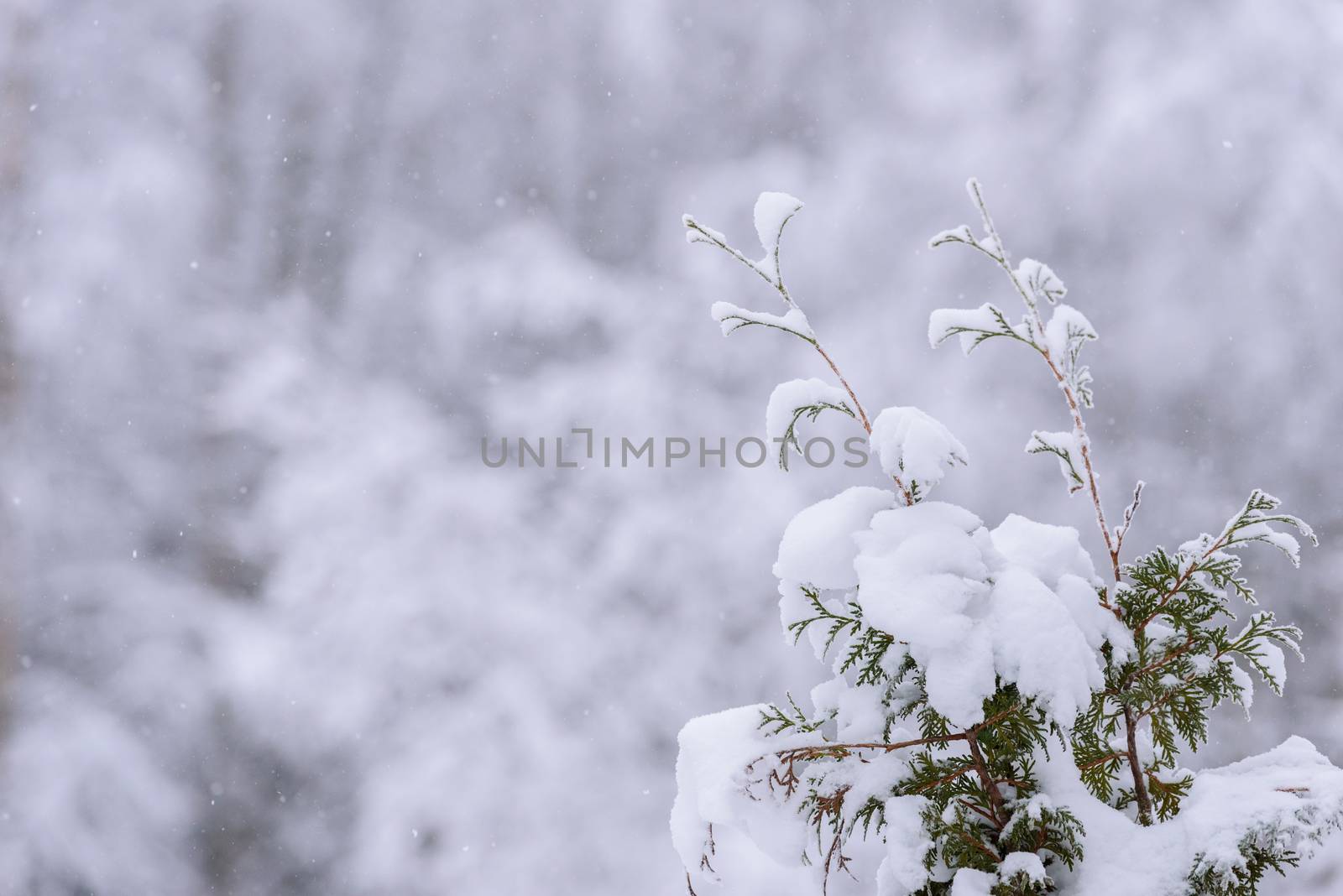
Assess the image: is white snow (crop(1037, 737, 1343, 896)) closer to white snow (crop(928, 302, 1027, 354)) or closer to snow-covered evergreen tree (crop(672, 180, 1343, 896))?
snow-covered evergreen tree (crop(672, 180, 1343, 896))

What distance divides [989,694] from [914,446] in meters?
0.32

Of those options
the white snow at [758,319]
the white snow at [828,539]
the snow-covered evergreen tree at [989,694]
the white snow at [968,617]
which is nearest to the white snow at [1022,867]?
the snow-covered evergreen tree at [989,694]

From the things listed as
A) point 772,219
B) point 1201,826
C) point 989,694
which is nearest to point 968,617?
point 989,694

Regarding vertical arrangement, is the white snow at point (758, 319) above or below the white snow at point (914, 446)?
above

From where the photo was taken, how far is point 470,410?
1570 centimetres

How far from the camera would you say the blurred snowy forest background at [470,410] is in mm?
9023

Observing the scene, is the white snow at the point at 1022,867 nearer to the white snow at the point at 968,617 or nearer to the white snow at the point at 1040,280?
the white snow at the point at 968,617

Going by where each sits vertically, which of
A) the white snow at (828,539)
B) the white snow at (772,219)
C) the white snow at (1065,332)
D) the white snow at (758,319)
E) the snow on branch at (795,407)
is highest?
the white snow at (772,219)

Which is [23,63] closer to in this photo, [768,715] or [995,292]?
[768,715]

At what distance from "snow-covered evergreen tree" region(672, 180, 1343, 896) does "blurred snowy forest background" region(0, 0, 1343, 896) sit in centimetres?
506

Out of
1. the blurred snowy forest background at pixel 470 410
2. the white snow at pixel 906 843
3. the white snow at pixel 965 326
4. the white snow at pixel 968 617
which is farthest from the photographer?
the blurred snowy forest background at pixel 470 410

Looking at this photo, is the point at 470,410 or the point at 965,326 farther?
the point at 470,410

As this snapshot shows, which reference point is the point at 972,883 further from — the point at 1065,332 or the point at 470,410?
the point at 470,410

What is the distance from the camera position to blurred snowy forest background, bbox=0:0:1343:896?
29.6 ft
